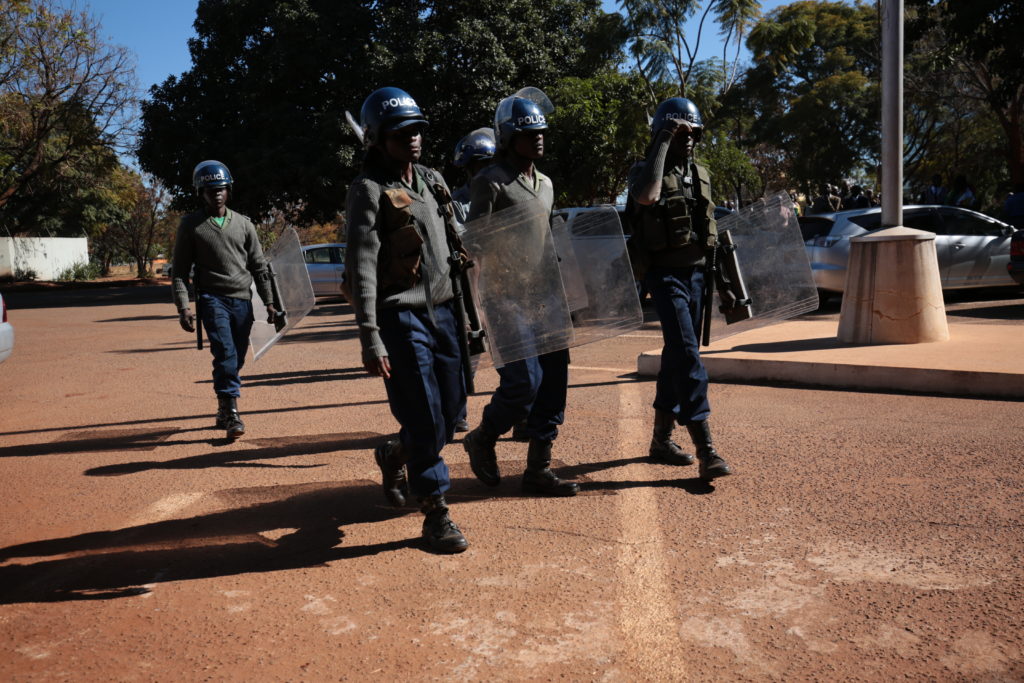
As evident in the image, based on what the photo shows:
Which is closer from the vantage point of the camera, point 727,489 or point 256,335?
point 727,489

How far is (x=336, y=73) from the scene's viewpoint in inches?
959

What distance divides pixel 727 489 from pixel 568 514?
2.85 ft

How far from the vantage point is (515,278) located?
4.27 metres

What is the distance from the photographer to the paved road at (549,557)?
2.91m

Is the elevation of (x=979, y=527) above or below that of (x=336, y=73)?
below

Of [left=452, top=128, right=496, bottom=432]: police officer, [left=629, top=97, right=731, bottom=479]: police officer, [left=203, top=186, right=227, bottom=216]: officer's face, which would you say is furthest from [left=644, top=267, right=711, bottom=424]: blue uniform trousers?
[left=203, top=186, right=227, bottom=216]: officer's face

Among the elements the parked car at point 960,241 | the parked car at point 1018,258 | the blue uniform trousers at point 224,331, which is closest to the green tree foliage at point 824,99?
the parked car at point 960,241

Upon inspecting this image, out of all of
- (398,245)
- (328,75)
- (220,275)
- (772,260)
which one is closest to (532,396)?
(398,245)

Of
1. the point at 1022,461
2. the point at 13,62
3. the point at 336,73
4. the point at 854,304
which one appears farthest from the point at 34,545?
the point at 13,62

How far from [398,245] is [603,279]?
4.20 ft

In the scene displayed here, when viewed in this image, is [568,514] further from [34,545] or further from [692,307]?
[34,545]

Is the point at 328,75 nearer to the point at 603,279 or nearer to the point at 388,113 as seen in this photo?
the point at 603,279

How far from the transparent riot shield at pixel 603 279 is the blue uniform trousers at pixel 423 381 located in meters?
0.87

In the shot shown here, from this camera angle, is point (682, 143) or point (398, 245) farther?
point (682, 143)
